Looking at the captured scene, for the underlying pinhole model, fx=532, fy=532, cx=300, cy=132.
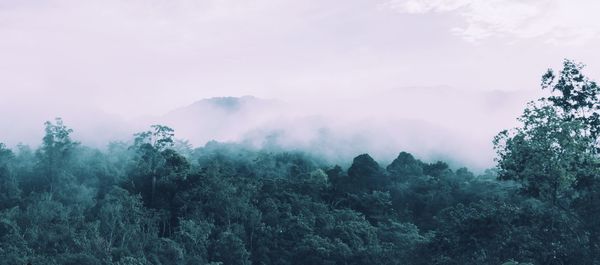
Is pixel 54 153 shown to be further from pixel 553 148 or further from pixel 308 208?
pixel 553 148

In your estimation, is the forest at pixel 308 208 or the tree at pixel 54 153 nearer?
the forest at pixel 308 208

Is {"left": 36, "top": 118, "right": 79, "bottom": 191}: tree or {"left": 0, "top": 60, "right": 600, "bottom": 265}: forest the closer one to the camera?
{"left": 0, "top": 60, "right": 600, "bottom": 265}: forest

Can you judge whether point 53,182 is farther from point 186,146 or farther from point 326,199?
point 186,146

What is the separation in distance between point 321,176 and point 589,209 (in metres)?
41.7

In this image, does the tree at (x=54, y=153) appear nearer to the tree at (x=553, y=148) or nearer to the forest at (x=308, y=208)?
the forest at (x=308, y=208)

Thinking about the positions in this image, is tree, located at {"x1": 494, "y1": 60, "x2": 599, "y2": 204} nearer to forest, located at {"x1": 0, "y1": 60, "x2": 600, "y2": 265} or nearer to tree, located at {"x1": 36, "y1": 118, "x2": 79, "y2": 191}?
forest, located at {"x1": 0, "y1": 60, "x2": 600, "y2": 265}

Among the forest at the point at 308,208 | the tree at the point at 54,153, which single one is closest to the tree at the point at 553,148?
the forest at the point at 308,208

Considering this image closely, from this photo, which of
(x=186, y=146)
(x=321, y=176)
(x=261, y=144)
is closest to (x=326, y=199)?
(x=321, y=176)

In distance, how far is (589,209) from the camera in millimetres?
19812

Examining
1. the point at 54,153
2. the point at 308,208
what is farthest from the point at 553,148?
the point at 54,153

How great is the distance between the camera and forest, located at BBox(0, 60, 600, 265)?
73.0 ft

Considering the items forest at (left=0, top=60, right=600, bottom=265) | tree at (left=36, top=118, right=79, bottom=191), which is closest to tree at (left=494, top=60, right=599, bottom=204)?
forest at (left=0, top=60, right=600, bottom=265)

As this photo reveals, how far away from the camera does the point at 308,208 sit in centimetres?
4641

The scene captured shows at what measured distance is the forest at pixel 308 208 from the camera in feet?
73.0
